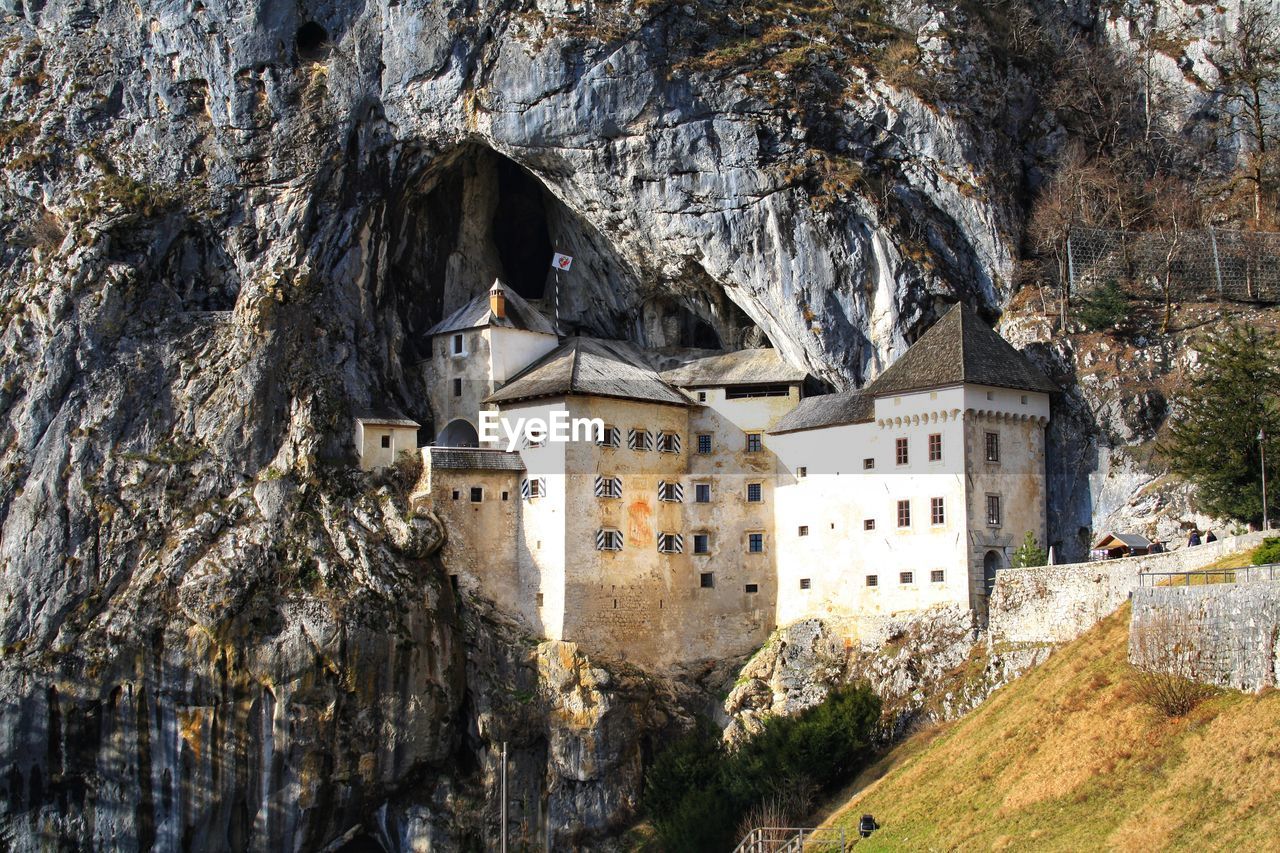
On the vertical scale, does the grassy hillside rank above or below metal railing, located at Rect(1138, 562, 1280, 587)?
below

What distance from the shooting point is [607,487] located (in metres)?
71.6

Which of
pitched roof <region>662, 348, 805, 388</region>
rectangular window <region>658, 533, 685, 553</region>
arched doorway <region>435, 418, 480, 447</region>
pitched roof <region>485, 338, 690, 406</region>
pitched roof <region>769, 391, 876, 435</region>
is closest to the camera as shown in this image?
pitched roof <region>769, 391, 876, 435</region>

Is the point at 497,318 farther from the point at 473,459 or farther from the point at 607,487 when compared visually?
the point at 607,487

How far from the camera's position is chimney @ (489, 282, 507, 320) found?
A: 252 feet

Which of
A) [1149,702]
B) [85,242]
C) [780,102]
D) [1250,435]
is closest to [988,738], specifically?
[1149,702]

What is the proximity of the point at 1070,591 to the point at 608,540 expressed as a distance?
21669 mm

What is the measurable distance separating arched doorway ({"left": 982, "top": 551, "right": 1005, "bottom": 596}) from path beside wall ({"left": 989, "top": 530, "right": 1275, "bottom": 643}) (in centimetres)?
201

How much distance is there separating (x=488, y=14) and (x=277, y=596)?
2947cm

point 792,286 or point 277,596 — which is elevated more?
point 792,286

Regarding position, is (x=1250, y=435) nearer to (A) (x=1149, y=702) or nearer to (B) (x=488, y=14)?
(A) (x=1149, y=702)

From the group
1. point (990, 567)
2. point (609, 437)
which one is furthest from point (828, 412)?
point (990, 567)

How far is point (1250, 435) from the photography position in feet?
186

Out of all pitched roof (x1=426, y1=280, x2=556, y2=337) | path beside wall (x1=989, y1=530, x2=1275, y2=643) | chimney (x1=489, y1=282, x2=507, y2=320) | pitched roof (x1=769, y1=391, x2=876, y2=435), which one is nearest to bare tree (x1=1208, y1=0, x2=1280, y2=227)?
pitched roof (x1=769, y1=391, x2=876, y2=435)

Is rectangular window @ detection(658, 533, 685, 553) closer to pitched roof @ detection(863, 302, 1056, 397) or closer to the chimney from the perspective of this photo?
pitched roof @ detection(863, 302, 1056, 397)
